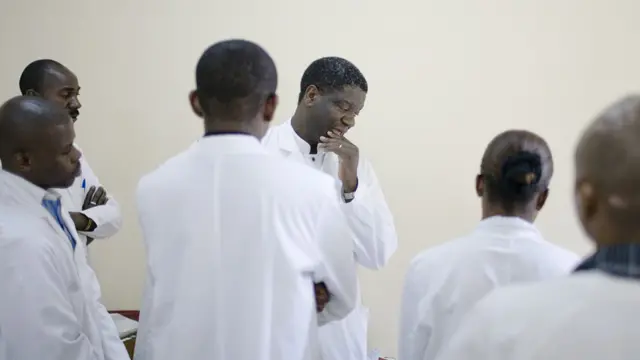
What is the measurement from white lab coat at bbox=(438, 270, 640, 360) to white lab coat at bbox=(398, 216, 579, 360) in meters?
0.56

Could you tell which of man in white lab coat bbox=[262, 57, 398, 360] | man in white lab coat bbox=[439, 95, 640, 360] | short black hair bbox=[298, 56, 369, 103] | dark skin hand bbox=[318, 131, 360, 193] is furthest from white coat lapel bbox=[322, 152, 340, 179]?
man in white lab coat bbox=[439, 95, 640, 360]

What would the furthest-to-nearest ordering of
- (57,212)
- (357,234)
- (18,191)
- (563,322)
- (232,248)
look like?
1. (357,234)
2. (57,212)
3. (18,191)
4. (232,248)
5. (563,322)

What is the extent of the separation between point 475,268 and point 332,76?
1108 mm

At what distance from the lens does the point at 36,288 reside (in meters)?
1.50

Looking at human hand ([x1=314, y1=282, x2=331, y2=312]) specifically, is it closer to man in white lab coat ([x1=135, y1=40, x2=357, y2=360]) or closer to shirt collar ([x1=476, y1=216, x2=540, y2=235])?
man in white lab coat ([x1=135, y1=40, x2=357, y2=360])

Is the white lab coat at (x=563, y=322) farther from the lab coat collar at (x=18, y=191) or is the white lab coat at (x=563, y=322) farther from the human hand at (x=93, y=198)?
the human hand at (x=93, y=198)

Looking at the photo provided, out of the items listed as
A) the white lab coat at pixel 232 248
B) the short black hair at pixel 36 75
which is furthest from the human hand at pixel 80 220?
the white lab coat at pixel 232 248

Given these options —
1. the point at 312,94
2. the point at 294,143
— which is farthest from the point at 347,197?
the point at 312,94

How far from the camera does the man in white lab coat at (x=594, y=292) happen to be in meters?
0.81

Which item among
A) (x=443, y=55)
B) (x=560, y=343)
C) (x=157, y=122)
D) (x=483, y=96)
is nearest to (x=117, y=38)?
(x=157, y=122)

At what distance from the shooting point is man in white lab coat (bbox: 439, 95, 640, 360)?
0.81m

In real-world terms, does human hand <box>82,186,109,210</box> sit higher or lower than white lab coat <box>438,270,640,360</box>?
lower

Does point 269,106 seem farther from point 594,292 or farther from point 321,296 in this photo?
point 594,292

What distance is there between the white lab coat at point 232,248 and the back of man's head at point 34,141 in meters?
0.39
